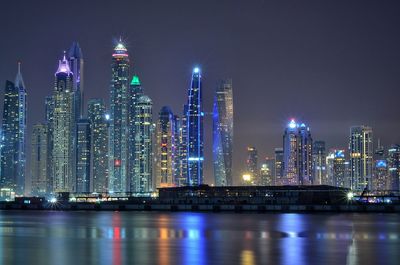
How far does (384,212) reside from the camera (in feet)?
448

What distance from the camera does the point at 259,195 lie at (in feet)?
502

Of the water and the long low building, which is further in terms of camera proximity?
the long low building

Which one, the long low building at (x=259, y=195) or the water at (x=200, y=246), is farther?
the long low building at (x=259, y=195)

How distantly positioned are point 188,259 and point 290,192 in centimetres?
10636

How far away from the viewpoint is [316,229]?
73000 millimetres

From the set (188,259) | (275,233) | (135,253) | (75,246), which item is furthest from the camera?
(275,233)

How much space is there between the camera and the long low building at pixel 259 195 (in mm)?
146750

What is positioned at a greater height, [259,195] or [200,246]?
[259,195]

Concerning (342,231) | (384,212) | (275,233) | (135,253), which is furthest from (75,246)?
(384,212)

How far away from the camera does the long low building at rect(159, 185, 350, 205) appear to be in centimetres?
14675

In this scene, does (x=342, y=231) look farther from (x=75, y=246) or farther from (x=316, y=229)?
(x=75, y=246)

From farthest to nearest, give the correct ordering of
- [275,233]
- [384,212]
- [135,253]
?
[384,212] < [275,233] < [135,253]

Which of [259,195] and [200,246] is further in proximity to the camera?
[259,195]

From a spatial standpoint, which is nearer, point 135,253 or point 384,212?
point 135,253
